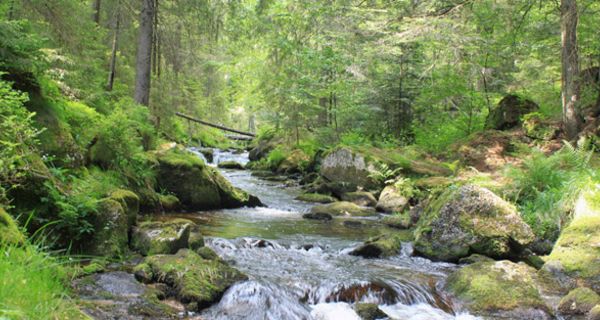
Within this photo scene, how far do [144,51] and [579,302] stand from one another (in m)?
11.2

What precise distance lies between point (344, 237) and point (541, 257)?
3.61 meters

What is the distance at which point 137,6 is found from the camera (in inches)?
585

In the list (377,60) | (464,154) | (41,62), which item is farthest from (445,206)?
(377,60)

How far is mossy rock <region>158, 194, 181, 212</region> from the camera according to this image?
9677 millimetres

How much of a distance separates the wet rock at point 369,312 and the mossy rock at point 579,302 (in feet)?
7.45

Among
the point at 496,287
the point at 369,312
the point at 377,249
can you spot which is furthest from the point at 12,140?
the point at 496,287

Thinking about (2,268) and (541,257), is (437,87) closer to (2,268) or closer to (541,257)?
(541,257)

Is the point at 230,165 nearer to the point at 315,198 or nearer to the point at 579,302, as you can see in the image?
the point at 315,198

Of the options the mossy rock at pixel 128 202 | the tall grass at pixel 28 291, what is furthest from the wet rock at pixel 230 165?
the tall grass at pixel 28 291

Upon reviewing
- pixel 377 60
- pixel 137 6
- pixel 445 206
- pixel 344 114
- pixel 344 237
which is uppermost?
pixel 137 6

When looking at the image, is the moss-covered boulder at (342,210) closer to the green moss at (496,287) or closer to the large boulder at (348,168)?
the large boulder at (348,168)

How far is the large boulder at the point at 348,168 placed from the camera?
47.6ft

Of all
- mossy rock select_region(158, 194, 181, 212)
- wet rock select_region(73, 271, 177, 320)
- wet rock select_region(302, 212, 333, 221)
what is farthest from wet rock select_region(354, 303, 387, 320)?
mossy rock select_region(158, 194, 181, 212)

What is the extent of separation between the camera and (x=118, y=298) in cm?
463
